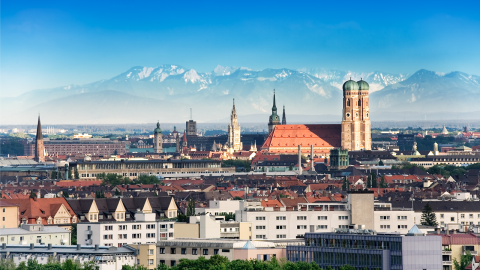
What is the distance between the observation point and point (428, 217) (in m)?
82.2

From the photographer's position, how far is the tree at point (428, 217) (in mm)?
80275

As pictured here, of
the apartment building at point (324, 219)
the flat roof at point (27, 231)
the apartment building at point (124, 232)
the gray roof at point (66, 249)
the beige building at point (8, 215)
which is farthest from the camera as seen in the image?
the beige building at point (8, 215)

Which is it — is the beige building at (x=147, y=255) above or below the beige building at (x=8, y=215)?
below

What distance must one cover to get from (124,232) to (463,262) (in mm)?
20897

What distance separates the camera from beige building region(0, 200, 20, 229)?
75062mm

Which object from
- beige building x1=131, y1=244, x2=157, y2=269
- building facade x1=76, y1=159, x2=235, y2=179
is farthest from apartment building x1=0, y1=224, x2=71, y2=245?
building facade x1=76, y1=159, x2=235, y2=179

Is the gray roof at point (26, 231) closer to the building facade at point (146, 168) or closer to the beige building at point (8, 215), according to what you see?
the beige building at point (8, 215)

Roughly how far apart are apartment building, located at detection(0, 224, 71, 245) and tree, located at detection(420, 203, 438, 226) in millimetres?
23454

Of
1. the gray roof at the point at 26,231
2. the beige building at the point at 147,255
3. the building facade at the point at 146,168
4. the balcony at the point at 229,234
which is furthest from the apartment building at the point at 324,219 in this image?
the building facade at the point at 146,168

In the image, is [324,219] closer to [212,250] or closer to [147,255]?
[212,250]

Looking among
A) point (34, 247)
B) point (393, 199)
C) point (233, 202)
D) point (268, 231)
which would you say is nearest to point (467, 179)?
Answer: point (393, 199)

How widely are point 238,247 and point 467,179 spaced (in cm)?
10036

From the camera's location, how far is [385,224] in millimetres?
71062

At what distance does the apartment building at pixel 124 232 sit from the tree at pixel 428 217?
18271 millimetres
